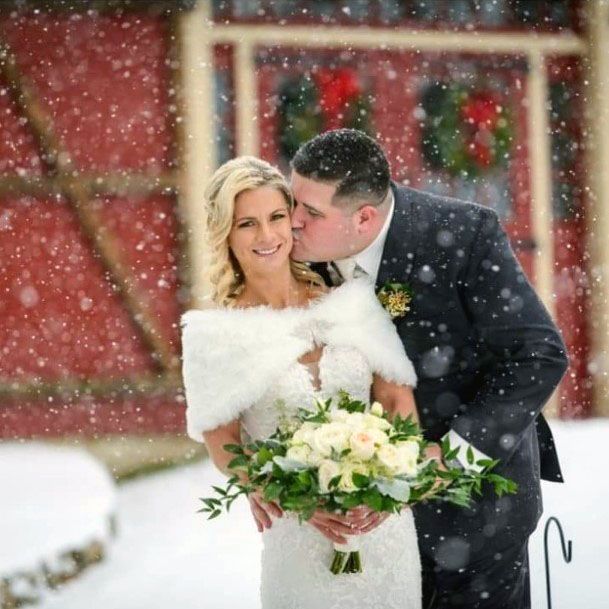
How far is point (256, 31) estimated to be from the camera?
7016 millimetres

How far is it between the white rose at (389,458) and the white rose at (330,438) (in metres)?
0.09

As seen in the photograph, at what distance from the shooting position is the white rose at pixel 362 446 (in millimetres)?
2639

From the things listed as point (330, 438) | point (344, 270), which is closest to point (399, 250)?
point (344, 270)

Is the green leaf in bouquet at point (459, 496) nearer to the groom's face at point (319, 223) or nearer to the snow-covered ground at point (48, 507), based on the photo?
the groom's face at point (319, 223)

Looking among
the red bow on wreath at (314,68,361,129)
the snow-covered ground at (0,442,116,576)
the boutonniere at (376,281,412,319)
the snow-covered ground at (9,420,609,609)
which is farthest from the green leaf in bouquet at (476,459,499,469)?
the red bow on wreath at (314,68,361,129)

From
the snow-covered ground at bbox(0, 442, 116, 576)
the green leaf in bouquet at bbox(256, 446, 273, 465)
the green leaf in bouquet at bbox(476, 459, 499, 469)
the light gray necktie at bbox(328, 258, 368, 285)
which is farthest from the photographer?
the snow-covered ground at bbox(0, 442, 116, 576)

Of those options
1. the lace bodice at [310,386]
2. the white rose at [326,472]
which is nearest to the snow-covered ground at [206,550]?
the lace bodice at [310,386]

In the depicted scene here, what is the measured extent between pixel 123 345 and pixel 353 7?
2.72 meters

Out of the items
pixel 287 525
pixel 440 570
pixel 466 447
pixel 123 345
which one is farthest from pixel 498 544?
pixel 123 345

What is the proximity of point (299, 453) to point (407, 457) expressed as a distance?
268mm

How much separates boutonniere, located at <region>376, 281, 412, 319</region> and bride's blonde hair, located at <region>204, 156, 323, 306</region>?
379 mm

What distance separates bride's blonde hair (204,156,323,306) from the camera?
303 centimetres

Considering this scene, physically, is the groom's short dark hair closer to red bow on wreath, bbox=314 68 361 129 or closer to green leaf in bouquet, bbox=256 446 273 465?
green leaf in bouquet, bbox=256 446 273 465

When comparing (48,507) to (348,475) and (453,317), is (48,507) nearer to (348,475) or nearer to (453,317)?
(453,317)
